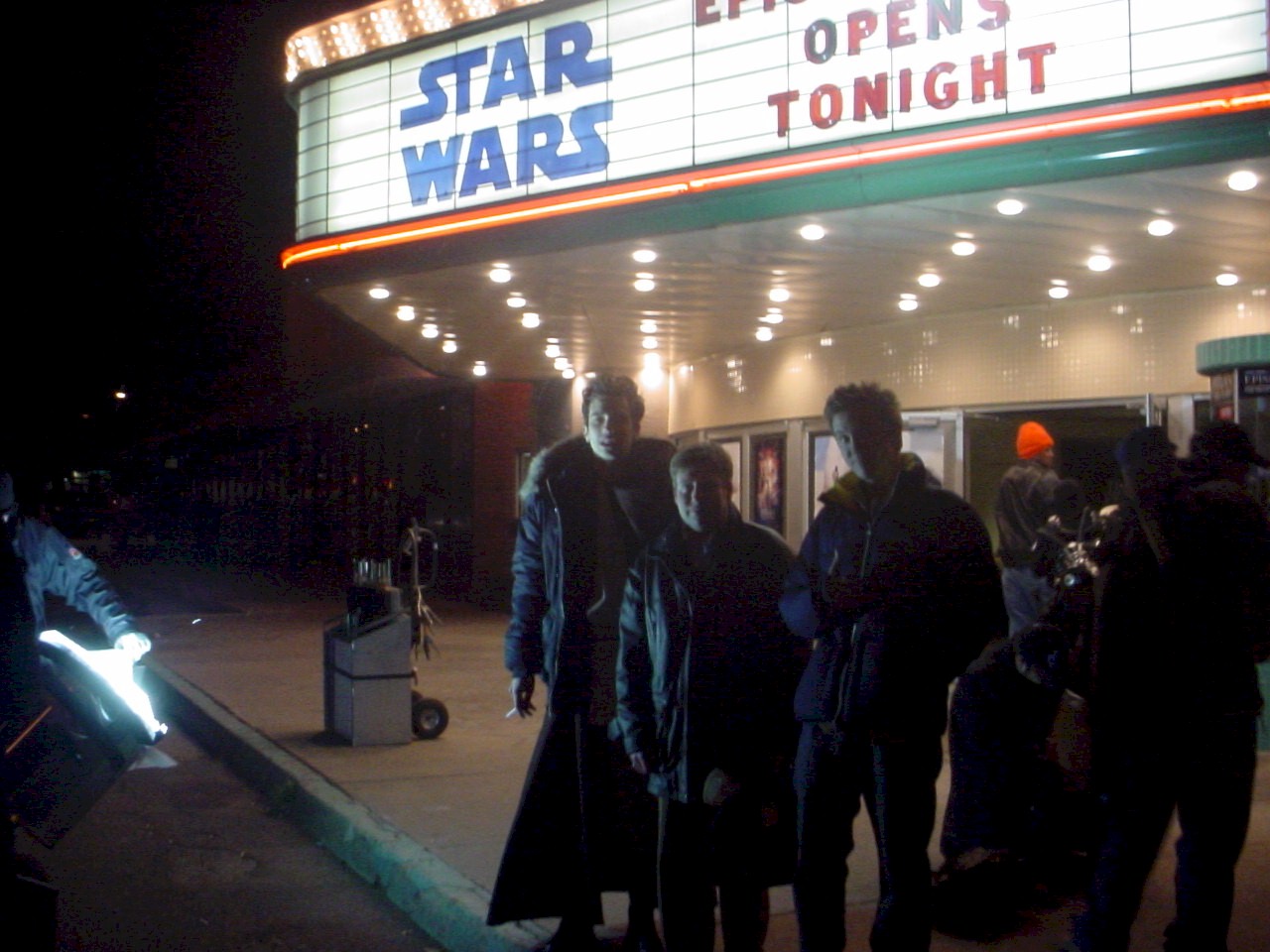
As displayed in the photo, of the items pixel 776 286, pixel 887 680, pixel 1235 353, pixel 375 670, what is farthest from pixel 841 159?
pixel 887 680

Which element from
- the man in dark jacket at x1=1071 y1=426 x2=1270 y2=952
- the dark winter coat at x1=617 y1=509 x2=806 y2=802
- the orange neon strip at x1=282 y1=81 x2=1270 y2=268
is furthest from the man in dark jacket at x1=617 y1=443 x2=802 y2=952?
the orange neon strip at x1=282 y1=81 x2=1270 y2=268

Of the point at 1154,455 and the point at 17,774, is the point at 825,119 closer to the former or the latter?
the point at 1154,455

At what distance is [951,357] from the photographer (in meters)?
11.5

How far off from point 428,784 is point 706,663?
12.2 ft

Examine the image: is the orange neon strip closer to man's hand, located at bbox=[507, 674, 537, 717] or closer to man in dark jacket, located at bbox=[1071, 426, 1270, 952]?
man in dark jacket, located at bbox=[1071, 426, 1270, 952]

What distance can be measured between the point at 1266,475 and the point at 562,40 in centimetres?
563

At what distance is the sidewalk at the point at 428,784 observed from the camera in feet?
15.8

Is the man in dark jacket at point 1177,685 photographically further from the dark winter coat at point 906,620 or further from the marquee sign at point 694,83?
the marquee sign at point 694,83

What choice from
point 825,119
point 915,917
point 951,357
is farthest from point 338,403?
point 915,917

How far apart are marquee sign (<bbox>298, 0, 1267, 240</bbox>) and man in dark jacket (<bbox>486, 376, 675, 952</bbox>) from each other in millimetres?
3843

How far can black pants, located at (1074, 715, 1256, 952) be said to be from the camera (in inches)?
149

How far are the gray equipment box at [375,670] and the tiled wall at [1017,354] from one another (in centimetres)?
556

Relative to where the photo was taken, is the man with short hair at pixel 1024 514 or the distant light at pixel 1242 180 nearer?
the distant light at pixel 1242 180

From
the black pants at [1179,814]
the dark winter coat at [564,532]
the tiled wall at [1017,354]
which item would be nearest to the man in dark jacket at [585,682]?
the dark winter coat at [564,532]
